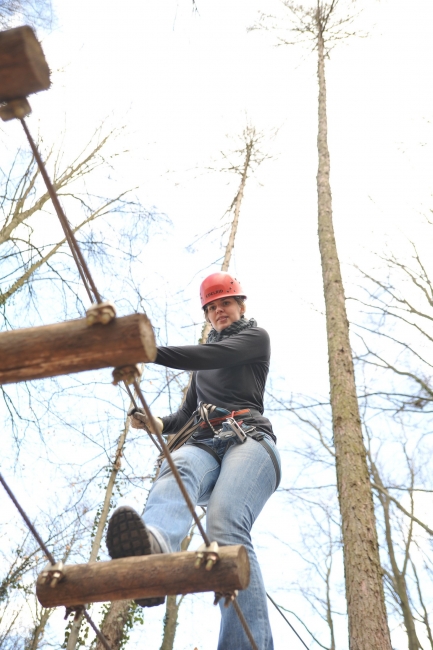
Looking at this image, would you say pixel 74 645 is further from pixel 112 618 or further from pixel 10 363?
pixel 10 363

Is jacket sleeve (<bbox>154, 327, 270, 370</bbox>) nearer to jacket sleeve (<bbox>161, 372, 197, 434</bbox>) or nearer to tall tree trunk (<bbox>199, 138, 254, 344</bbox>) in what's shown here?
jacket sleeve (<bbox>161, 372, 197, 434</bbox>)

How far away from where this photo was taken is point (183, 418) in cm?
306

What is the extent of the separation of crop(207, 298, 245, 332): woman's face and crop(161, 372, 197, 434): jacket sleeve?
0.99 feet

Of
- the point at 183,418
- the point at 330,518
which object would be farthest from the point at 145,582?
the point at 330,518

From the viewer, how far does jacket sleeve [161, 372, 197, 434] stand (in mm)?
3023

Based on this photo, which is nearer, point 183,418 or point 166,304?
point 183,418

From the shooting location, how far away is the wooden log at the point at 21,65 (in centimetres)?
148

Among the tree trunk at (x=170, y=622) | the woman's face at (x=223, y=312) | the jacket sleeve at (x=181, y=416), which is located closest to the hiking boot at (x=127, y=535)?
the jacket sleeve at (x=181, y=416)

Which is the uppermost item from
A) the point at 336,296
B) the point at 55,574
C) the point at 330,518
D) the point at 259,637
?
the point at 330,518

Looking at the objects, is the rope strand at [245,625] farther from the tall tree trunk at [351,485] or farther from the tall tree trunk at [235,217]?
the tall tree trunk at [235,217]

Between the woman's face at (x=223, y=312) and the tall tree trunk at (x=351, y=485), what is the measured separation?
156 cm

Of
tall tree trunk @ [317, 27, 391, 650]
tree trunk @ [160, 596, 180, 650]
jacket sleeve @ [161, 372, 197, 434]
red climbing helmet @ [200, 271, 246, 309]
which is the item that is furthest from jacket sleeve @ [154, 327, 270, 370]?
tree trunk @ [160, 596, 180, 650]

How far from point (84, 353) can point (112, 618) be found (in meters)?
5.14

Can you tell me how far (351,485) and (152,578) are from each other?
2281mm
